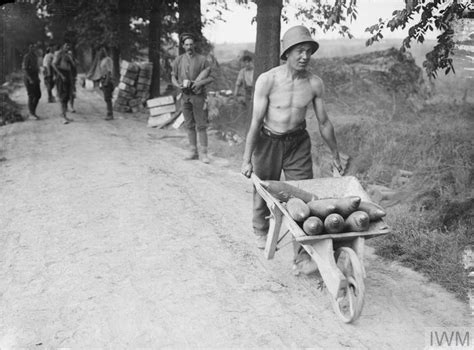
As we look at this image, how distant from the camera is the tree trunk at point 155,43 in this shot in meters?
15.8

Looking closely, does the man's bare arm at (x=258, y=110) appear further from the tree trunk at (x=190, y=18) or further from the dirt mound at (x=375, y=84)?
the tree trunk at (x=190, y=18)

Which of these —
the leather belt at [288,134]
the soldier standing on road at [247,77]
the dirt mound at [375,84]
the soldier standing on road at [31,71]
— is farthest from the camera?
the soldier standing on road at [31,71]

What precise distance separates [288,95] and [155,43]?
39.7ft

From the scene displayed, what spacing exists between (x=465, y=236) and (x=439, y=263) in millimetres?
668

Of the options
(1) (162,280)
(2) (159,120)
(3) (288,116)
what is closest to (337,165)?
(3) (288,116)

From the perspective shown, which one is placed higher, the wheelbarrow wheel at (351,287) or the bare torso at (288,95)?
the bare torso at (288,95)

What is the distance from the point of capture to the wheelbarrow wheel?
367cm

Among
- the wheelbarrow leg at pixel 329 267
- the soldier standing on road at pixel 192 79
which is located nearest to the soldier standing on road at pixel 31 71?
the soldier standing on road at pixel 192 79

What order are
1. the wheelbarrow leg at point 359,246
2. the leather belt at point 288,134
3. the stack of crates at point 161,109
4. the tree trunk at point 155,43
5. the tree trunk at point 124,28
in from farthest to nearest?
the tree trunk at point 124,28
the tree trunk at point 155,43
the stack of crates at point 161,109
the leather belt at point 288,134
the wheelbarrow leg at point 359,246

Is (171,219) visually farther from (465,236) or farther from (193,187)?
(465,236)

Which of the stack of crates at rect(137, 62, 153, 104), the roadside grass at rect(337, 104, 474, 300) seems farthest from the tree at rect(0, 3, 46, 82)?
the roadside grass at rect(337, 104, 474, 300)

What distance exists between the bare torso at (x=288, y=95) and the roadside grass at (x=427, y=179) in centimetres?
181

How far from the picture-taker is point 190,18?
538 inches

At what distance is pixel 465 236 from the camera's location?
5340mm
